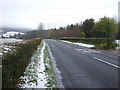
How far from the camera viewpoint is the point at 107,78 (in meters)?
7.15

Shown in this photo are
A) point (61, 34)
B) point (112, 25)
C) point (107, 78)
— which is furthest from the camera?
point (61, 34)

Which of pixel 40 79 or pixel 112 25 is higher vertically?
pixel 112 25

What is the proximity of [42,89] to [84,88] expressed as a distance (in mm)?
1584

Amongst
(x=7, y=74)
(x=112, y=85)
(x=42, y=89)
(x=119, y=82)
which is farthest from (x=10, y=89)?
(x=119, y=82)

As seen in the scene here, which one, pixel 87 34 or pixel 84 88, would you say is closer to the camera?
pixel 84 88

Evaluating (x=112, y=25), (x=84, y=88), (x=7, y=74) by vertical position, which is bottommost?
(x=84, y=88)

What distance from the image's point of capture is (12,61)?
19.2ft

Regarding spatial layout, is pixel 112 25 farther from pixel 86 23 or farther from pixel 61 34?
pixel 61 34

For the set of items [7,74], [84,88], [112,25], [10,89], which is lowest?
[84,88]

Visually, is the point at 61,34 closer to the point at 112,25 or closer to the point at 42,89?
the point at 112,25

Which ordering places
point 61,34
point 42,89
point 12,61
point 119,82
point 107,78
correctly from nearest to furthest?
point 42,89 < point 12,61 < point 119,82 < point 107,78 < point 61,34

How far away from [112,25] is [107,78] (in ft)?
136

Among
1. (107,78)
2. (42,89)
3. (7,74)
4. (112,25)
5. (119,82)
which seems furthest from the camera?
(112,25)

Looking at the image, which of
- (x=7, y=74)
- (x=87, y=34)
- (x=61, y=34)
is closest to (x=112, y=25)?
(x=87, y=34)
